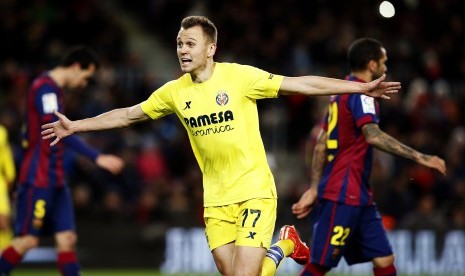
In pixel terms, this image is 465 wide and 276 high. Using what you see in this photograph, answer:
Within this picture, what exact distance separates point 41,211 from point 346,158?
3.20 m

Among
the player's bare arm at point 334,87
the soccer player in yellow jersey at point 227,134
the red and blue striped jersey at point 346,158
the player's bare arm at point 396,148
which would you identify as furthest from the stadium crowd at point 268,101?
the player's bare arm at point 334,87

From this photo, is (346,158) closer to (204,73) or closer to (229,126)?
(229,126)

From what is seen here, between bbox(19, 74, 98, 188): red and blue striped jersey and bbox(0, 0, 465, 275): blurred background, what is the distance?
17.6ft

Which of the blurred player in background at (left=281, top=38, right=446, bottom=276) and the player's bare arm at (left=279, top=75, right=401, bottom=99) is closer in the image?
the player's bare arm at (left=279, top=75, right=401, bottom=99)

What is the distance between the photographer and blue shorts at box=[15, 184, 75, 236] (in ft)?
33.7

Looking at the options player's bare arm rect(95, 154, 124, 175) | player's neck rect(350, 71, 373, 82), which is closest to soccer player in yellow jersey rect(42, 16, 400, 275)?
player's neck rect(350, 71, 373, 82)

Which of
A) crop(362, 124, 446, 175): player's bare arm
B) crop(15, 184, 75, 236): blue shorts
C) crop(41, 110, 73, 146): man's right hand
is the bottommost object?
crop(15, 184, 75, 236): blue shorts

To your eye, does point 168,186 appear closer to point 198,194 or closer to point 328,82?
point 198,194

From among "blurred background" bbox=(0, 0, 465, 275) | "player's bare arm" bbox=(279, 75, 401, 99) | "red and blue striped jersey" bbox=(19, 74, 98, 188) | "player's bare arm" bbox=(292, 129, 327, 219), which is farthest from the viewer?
"blurred background" bbox=(0, 0, 465, 275)

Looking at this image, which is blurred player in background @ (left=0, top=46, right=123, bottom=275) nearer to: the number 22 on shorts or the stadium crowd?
the number 22 on shorts

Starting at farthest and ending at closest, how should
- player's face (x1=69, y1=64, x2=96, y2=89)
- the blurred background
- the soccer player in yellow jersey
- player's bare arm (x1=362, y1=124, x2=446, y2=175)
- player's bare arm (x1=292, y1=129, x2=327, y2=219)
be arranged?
the blurred background < player's face (x1=69, y1=64, x2=96, y2=89) < player's bare arm (x1=292, y1=129, x2=327, y2=219) < player's bare arm (x1=362, y1=124, x2=446, y2=175) < the soccer player in yellow jersey

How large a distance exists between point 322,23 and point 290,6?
897 mm

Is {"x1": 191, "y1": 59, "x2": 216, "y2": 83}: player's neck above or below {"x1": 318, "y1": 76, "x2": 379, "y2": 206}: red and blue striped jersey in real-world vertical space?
above

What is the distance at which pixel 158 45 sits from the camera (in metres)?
21.5
